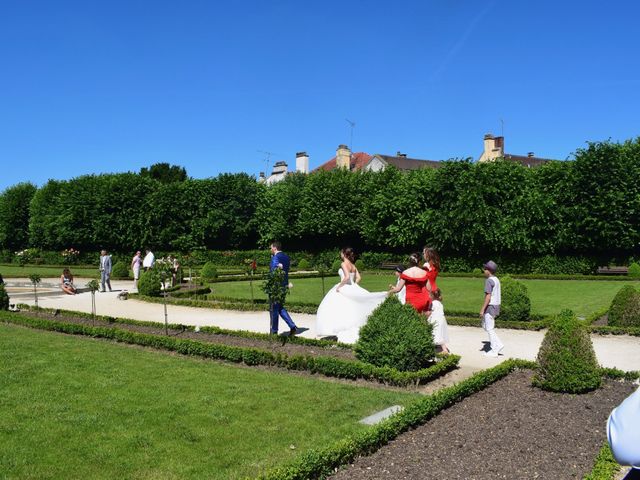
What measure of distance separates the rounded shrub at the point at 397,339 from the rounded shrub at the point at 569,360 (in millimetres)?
1794

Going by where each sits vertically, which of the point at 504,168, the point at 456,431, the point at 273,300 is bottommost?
the point at 456,431

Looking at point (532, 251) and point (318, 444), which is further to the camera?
point (532, 251)

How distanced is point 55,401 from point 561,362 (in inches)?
265

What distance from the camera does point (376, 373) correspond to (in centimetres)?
841

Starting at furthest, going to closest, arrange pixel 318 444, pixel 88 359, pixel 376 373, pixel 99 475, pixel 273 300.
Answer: pixel 273 300, pixel 88 359, pixel 376 373, pixel 318 444, pixel 99 475

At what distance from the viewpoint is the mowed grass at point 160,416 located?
17.0 feet

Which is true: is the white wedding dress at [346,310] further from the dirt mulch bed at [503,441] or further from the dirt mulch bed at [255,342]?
the dirt mulch bed at [503,441]

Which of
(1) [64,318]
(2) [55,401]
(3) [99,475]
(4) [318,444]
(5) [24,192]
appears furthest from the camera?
(5) [24,192]

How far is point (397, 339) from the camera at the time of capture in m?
8.70

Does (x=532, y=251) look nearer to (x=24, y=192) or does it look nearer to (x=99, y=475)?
(x=99, y=475)

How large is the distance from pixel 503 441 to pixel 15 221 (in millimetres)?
59601

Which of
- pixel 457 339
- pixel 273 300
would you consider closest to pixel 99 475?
pixel 273 300

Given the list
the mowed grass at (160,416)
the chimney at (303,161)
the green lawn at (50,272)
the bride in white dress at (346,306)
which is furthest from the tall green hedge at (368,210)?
the mowed grass at (160,416)

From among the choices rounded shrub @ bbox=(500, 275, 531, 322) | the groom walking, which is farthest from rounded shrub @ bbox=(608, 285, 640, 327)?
the groom walking
